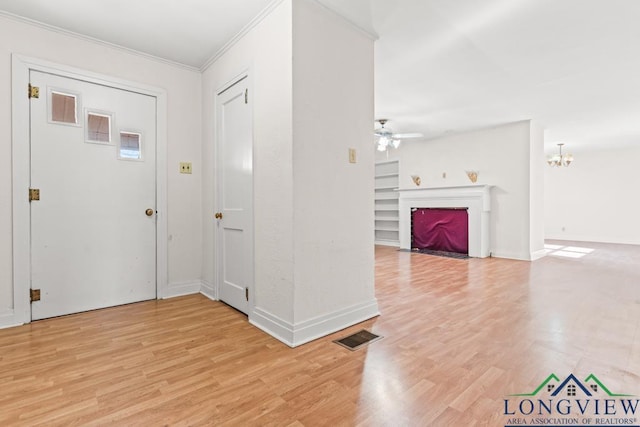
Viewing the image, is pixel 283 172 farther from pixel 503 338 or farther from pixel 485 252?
pixel 485 252

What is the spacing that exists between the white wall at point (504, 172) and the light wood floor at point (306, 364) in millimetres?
2714

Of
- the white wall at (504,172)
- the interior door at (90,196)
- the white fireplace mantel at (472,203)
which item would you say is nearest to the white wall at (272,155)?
the interior door at (90,196)

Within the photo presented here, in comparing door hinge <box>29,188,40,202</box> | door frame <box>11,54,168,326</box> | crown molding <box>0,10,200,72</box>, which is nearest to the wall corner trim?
door frame <box>11,54,168,326</box>

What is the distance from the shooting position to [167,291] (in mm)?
3352

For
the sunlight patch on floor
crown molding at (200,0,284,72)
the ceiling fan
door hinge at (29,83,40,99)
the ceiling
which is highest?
the ceiling

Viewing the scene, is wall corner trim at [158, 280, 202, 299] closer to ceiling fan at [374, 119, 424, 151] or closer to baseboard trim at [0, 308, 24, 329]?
baseboard trim at [0, 308, 24, 329]

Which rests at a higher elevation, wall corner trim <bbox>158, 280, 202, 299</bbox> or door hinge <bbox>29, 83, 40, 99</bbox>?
door hinge <bbox>29, 83, 40, 99</bbox>

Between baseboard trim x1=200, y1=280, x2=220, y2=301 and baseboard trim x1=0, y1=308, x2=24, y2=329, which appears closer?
baseboard trim x1=0, y1=308, x2=24, y2=329

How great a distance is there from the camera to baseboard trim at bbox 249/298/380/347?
2.23m

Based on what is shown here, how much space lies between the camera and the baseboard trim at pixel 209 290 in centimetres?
328

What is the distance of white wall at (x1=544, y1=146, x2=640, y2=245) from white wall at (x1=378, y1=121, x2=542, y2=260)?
376 cm

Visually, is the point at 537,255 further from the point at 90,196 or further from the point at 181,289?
the point at 90,196

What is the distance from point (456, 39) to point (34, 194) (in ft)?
13.3

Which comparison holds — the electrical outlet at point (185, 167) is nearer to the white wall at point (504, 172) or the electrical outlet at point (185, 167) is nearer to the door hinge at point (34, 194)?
the door hinge at point (34, 194)
